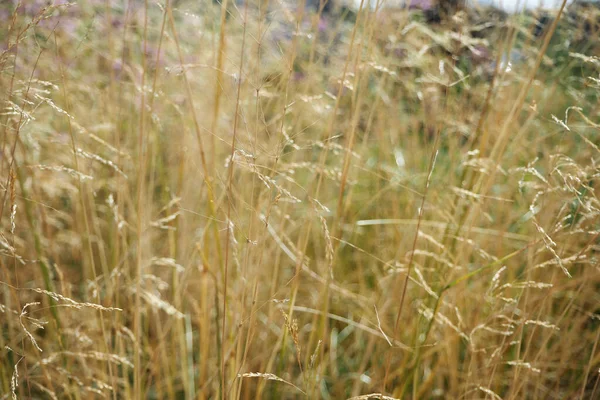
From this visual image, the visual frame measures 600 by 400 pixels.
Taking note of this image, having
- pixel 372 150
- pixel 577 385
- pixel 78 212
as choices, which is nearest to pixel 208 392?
pixel 78 212

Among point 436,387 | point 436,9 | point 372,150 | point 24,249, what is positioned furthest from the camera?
point 372,150

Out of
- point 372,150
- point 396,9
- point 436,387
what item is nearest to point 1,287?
point 436,387

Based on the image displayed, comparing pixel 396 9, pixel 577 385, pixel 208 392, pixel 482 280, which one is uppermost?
pixel 396 9

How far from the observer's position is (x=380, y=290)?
1579mm

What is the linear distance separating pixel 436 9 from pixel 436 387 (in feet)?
4.81

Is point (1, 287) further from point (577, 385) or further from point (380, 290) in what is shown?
point (577, 385)

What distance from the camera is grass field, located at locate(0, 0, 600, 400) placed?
39.4 inches

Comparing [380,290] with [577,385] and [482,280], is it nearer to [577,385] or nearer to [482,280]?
[482,280]

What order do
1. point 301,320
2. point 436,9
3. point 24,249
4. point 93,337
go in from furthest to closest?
point 436,9
point 301,320
point 24,249
point 93,337

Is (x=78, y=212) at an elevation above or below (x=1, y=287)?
above

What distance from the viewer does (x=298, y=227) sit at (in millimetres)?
1565

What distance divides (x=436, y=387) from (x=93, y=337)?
868mm

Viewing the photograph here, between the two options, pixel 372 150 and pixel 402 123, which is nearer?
pixel 402 123

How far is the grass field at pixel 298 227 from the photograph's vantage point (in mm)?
1001
